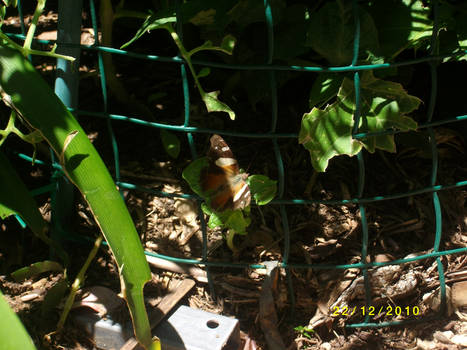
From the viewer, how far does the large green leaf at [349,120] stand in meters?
1.14

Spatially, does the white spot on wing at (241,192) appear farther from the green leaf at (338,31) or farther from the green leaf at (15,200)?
the green leaf at (15,200)

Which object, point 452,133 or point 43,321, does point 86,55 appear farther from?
point 452,133

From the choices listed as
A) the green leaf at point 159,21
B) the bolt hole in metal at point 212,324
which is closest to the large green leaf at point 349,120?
the green leaf at point 159,21

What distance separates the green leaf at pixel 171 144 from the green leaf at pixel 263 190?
1.01 ft

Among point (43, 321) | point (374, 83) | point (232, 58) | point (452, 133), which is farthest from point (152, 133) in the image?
point (452, 133)

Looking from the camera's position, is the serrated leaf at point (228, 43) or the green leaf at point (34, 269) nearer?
the serrated leaf at point (228, 43)

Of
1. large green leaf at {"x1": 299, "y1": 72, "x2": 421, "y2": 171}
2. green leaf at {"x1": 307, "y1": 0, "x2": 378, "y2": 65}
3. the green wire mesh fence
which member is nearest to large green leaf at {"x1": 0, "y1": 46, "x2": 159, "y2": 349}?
the green wire mesh fence

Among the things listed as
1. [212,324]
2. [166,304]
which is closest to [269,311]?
[212,324]

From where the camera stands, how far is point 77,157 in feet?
3.46

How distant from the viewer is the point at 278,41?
1.26 meters

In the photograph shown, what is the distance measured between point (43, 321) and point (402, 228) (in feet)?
3.19

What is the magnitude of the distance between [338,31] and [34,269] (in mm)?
913

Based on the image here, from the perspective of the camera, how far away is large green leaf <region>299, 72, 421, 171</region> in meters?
1.14
